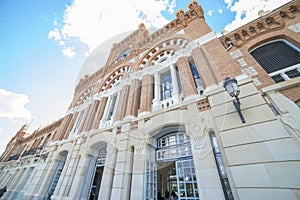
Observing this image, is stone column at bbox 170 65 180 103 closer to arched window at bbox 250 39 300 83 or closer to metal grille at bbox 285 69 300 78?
arched window at bbox 250 39 300 83

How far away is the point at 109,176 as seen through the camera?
512cm

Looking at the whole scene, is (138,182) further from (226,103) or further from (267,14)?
(267,14)

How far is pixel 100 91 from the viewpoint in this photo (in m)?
10.0

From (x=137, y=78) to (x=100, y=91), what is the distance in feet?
13.4

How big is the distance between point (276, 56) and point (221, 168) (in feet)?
18.8

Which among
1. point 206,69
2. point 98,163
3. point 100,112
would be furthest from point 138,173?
point 100,112

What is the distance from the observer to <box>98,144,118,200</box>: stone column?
4816 mm

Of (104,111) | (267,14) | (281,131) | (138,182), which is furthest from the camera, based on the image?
(104,111)

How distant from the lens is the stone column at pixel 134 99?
21.1ft

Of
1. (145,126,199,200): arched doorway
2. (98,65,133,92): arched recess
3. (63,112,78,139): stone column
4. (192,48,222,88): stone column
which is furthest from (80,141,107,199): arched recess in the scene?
(192,48,222,88): stone column

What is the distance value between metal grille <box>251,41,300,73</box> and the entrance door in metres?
5.21

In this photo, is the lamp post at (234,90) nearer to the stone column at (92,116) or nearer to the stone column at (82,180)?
the stone column at (82,180)

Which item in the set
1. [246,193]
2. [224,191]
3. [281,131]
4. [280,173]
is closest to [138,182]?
[224,191]

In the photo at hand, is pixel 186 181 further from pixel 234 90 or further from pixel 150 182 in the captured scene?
pixel 234 90
